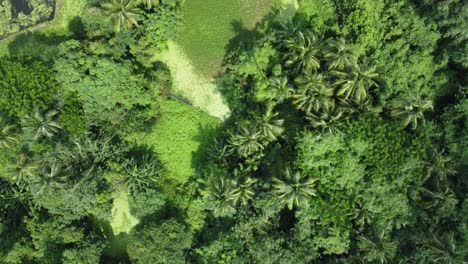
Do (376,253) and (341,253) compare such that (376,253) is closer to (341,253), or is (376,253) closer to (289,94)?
(341,253)

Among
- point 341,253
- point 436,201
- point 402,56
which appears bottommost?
point 341,253

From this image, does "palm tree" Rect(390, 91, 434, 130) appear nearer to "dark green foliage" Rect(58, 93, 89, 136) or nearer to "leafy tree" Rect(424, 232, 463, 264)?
"leafy tree" Rect(424, 232, 463, 264)

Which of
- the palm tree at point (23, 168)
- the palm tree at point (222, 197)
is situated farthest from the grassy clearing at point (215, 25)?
the palm tree at point (23, 168)

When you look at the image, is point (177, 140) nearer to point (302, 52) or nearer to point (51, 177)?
point (51, 177)

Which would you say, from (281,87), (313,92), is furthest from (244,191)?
(313,92)

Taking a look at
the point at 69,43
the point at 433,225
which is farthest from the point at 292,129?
the point at 69,43

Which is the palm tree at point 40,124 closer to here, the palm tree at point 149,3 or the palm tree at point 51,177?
the palm tree at point 51,177

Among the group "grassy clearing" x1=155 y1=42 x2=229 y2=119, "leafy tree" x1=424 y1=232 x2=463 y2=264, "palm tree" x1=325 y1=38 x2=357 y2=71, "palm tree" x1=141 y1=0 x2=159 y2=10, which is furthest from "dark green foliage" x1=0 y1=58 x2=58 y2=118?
"leafy tree" x1=424 y1=232 x2=463 y2=264
